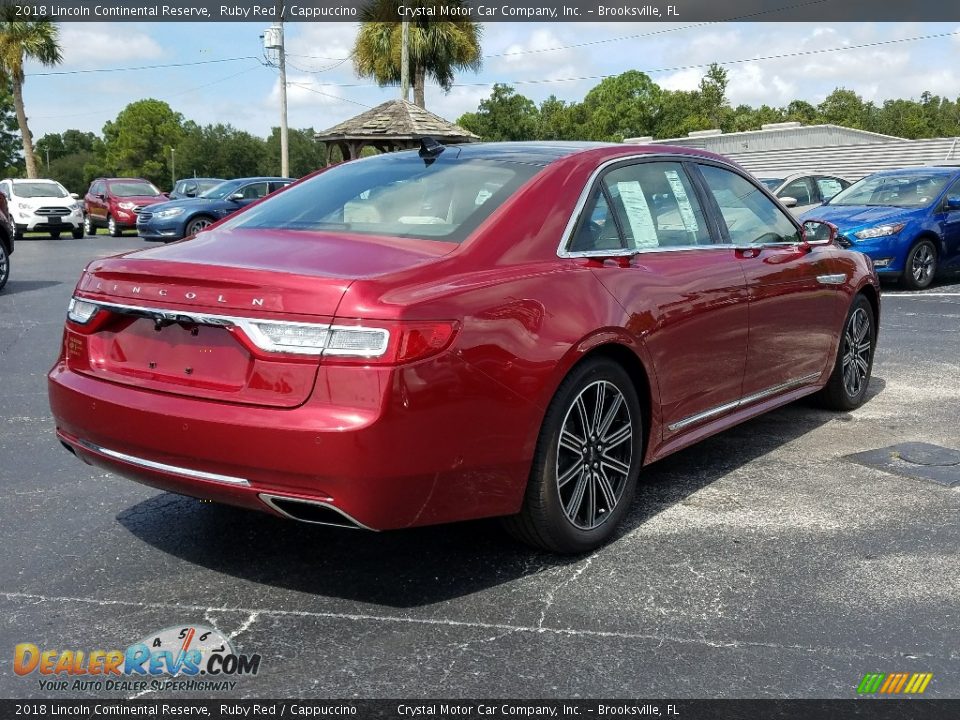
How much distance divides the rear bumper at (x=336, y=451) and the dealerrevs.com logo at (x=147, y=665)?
0.47 m

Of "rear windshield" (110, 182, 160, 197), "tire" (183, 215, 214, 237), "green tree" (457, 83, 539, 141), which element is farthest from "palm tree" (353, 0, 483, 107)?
"green tree" (457, 83, 539, 141)

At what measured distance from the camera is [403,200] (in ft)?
13.5

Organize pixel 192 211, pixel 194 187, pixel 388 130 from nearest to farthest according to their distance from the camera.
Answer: pixel 192 211, pixel 388 130, pixel 194 187

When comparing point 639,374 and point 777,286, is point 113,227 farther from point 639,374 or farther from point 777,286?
point 639,374

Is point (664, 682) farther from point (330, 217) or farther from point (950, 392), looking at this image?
point (950, 392)

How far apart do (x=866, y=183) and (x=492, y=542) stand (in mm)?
12189

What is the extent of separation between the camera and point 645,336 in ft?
13.6

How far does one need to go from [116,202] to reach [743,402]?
26875 mm

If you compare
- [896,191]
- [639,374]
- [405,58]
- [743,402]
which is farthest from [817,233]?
[405,58]

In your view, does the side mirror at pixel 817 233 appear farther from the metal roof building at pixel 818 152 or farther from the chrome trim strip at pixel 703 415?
the metal roof building at pixel 818 152

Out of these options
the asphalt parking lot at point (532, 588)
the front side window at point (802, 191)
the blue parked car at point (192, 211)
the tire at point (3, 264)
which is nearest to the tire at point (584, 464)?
the asphalt parking lot at point (532, 588)

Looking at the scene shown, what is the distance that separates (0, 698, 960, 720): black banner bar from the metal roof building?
27.4 metres

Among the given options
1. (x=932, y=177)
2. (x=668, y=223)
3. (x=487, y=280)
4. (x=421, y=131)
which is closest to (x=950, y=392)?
(x=668, y=223)

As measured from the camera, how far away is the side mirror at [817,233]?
19.3ft
